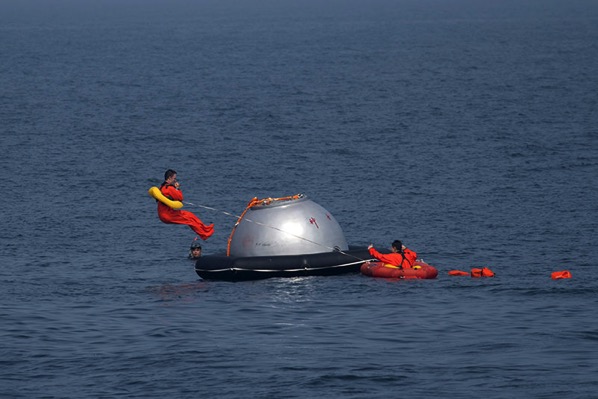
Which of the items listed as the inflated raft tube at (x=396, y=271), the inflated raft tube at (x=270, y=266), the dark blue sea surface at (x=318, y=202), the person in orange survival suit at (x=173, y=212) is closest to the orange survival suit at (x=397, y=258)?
the inflated raft tube at (x=396, y=271)

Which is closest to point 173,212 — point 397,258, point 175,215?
point 175,215

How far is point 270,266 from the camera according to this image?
36.6 meters

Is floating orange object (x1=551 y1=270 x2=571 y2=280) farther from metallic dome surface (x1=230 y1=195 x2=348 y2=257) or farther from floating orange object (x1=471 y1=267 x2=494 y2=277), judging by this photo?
metallic dome surface (x1=230 y1=195 x2=348 y2=257)

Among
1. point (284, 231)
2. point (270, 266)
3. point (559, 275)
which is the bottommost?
point (559, 275)

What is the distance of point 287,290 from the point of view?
3559cm

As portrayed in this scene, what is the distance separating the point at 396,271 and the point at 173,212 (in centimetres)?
628

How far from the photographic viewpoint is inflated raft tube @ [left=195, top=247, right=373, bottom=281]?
120ft

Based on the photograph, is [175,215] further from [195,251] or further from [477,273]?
[477,273]

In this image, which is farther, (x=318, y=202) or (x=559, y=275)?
(x=318, y=202)

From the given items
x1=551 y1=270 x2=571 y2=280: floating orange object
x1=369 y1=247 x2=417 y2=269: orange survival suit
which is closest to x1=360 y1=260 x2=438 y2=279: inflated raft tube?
x1=369 y1=247 x2=417 y2=269: orange survival suit

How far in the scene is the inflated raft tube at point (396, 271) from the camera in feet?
120

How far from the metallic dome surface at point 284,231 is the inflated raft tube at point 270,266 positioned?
1.17 ft

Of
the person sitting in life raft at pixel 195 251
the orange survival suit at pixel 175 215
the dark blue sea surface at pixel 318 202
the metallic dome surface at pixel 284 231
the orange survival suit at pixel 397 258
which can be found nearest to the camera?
the dark blue sea surface at pixel 318 202

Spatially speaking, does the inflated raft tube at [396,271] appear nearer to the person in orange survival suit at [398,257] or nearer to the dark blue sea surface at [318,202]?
the person in orange survival suit at [398,257]
